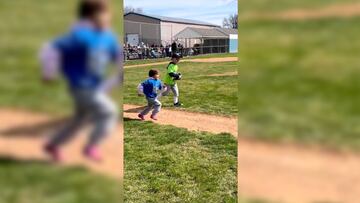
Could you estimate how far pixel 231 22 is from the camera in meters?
0.99

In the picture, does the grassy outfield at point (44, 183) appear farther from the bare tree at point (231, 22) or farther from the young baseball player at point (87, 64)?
the bare tree at point (231, 22)

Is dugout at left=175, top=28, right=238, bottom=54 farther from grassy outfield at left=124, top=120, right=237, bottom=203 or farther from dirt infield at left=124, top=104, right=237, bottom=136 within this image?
dirt infield at left=124, top=104, right=237, bottom=136

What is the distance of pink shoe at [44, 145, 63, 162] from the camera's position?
2.03ft

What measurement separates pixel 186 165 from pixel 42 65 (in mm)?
1826

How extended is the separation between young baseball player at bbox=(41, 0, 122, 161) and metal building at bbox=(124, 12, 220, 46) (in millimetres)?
322

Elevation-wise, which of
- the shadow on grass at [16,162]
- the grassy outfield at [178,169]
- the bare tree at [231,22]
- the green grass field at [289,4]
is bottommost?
the grassy outfield at [178,169]

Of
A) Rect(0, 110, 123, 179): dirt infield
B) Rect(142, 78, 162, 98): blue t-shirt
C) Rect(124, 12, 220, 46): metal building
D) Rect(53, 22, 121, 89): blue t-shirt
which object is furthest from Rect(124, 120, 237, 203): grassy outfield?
Rect(53, 22, 121, 89): blue t-shirt

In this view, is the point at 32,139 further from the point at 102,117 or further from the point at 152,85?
the point at 152,85

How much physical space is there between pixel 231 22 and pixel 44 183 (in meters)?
0.57

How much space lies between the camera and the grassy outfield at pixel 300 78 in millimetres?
827

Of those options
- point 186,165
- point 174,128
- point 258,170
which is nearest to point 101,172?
point 258,170

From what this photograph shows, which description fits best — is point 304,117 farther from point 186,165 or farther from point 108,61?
point 186,165

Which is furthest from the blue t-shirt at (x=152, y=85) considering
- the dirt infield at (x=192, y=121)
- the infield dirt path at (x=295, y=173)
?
the dirt infield at (x=192, y=121)

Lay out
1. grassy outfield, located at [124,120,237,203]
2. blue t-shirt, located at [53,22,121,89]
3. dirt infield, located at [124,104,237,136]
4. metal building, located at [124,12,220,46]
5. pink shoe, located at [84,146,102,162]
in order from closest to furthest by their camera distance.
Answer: blue t-shirt, located at [53,22,121,89] → pink shoe, located at [84,146,102,162] → metal building, located at [124,12,220,46] → grassy outfield, located at [124,120,237,203] → dirt infield, located at [124,104,237,136]
